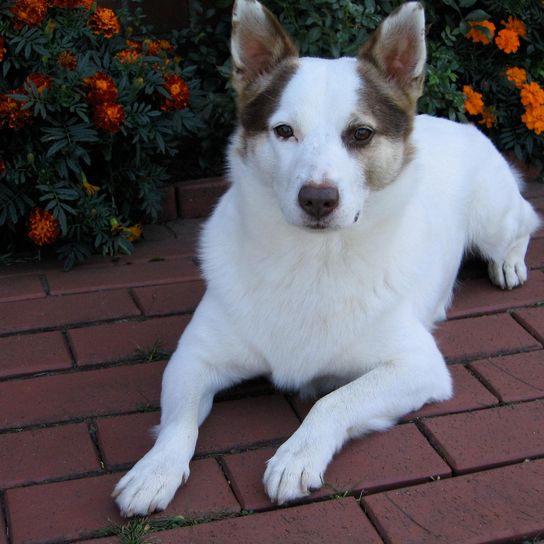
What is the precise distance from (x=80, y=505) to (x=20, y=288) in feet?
4.90

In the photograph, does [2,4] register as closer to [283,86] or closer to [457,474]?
[283,86]

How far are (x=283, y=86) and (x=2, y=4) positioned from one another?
5.16 ft

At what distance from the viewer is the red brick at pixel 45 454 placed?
252 cm

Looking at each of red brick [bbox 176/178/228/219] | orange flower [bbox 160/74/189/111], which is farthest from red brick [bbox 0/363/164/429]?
red brick [bbox 176/178/228/219]

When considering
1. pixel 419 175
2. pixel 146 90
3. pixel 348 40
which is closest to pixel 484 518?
pixel 419 175

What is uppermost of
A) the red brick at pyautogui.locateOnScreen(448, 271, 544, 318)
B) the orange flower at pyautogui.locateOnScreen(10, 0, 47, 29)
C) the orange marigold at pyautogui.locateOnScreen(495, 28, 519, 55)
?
the orange flower at pyautogui.locateOnScreen(10, 0, 47, 29)

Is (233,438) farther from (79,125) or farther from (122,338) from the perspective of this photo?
(79,125)

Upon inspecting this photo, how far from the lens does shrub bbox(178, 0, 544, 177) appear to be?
430cm

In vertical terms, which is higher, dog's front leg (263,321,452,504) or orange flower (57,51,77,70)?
orange flower (57,51,77,70)

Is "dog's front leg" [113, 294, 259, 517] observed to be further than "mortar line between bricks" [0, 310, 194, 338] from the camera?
No

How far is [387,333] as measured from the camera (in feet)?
9.22

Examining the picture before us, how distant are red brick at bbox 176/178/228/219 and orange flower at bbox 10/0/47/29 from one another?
114cm

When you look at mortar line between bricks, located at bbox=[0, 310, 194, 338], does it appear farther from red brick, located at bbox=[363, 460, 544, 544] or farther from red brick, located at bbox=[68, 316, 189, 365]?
red brick, located at bbox=[363, 460, 544, 544]

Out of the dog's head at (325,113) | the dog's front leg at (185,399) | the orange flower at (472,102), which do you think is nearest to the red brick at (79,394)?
the dog's front leg at (185,399)
